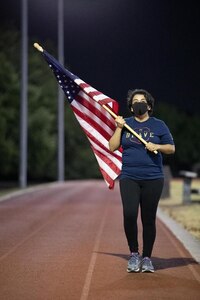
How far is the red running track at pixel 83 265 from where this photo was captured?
303 inches

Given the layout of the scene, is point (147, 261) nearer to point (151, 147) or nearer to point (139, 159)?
point (139, 159)

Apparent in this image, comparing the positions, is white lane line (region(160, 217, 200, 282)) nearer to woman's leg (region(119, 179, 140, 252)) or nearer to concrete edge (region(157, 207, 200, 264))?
concrete edge (region(157, 207, 200, 264))

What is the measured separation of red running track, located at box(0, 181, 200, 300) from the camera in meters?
7.68

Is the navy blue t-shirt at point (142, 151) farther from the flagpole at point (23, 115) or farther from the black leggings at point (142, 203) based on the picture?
the flagpole at point (23, 115)

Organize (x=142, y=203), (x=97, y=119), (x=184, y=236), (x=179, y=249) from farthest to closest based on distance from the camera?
(x=184, y=236)
(x=179, y=249)
(x=97, y=119)
(x=142, y=203)

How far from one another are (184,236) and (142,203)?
510 centimetres

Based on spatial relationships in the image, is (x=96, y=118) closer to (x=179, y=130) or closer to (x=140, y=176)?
(x=140, y=176)

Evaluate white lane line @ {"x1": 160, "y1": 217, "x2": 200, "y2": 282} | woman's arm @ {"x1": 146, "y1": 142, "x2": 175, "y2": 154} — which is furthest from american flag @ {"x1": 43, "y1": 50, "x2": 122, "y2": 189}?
white lane line @ {"x1": 160, "y1": 217, "x2": 200, "y2": 282}

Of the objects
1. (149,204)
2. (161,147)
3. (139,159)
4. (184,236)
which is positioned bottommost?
(184,236)

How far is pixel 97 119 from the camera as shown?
9523 mm

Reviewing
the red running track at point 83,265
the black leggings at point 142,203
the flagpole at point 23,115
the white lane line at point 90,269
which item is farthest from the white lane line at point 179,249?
the flagpole at point 23,115

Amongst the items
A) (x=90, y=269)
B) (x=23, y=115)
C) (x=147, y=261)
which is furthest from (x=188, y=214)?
(x=23, y=115)

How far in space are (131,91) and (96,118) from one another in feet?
2.84

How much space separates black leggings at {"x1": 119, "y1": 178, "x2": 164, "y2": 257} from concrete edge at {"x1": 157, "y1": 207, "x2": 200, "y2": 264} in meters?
1.61
